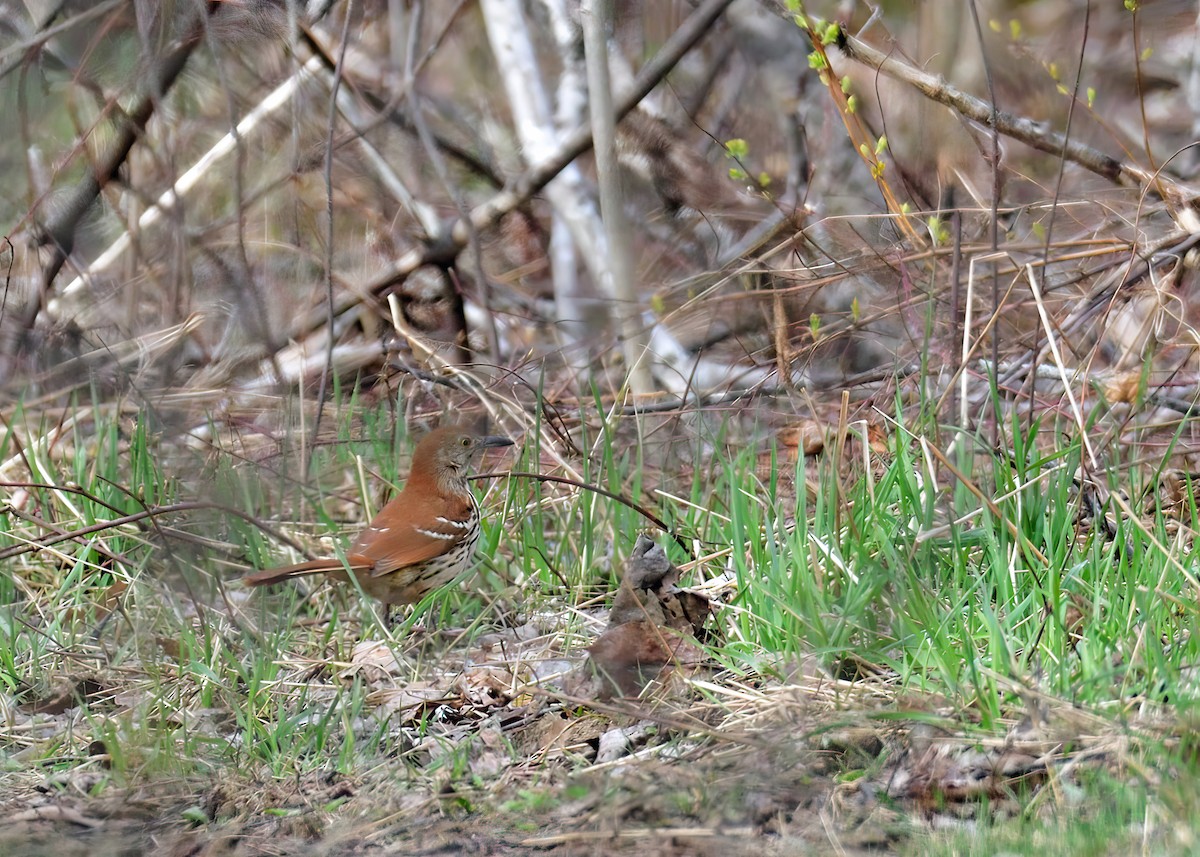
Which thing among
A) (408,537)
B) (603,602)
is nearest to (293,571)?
(408,537)

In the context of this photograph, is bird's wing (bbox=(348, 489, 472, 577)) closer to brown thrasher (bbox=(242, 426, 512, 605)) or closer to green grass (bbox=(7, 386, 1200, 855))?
brown thrasher (bbox=(242, 426, 512, 605))

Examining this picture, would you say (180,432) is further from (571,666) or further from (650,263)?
(650,263)

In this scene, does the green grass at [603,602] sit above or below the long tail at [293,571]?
below

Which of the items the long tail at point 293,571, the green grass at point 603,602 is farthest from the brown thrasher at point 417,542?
the green grass at point 603,602

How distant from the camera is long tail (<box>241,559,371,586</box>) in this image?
371cm

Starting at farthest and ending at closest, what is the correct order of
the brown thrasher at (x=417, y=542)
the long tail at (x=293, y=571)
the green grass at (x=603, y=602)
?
the brown thrasher at (x=417, y=542)
the long tail at (x=293, y=571)
the green grass at (x=603, y=602)

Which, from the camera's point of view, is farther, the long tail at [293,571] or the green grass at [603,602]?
the long tail at [293,571]

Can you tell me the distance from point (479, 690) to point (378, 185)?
4.99m

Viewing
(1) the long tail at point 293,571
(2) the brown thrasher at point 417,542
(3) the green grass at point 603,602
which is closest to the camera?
(3) the green grass at point 603,602

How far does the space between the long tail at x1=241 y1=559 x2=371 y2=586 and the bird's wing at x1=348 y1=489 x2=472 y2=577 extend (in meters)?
0.08

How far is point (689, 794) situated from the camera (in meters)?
2.78

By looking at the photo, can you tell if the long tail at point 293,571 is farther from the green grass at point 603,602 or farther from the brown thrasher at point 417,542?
the green grass at point 603,602

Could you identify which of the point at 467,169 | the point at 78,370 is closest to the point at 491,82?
the point at 467,169

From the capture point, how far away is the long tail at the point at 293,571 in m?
3.71
